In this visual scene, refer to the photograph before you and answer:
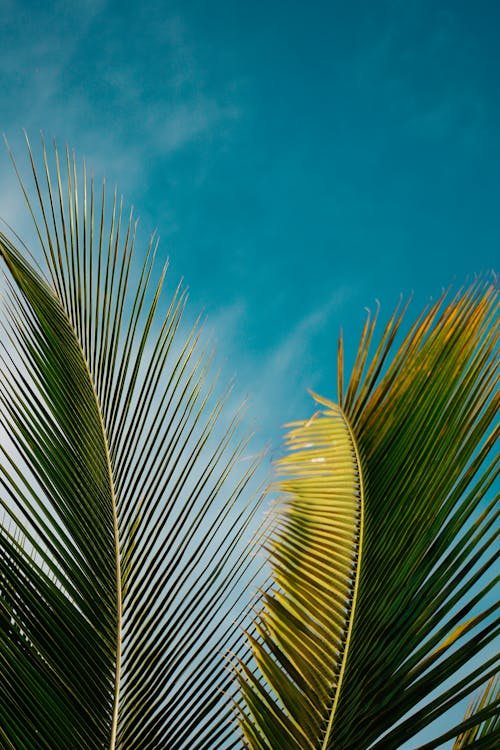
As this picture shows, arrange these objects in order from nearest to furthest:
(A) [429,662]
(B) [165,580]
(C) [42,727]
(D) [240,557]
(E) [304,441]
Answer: (A) [429,662] < (C) [42,727] < (E) [304,441] < (B) [165,580] < (D) [240,557]

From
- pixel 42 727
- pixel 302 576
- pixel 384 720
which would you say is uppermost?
pixel 42 727

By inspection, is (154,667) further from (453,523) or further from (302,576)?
(453,523)

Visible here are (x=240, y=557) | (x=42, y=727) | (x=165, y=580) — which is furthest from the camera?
(x=240, y=557)

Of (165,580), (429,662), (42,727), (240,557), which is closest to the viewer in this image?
(429,662)

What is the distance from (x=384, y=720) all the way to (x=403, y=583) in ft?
0.98

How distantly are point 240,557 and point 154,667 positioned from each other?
41 centimetres

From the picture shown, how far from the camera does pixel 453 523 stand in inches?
64.2

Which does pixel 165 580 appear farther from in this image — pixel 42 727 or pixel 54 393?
pixel 54 393

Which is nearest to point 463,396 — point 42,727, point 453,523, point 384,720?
point 453,523

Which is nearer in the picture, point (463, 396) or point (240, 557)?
point (463, 396)

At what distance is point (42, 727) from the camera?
1850 millimetres

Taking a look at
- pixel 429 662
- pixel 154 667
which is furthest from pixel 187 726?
pixel 429 662

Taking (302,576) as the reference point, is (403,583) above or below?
below

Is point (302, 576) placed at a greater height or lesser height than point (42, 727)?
lesser
